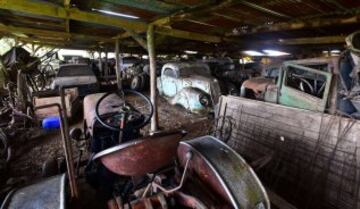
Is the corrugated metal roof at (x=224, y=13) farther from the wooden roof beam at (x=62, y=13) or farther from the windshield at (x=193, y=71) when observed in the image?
the windshield at (x=193, y=71)

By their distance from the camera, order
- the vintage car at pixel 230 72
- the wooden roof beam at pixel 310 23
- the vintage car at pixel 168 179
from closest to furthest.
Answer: the vintage car at pixel 168 179
the wooden roof beam at pixel 310 23
the vintage car at pixel 230 72

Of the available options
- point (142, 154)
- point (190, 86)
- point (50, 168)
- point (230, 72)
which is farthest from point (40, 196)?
point (230, 72)

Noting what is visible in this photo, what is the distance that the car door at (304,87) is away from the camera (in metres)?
3.20

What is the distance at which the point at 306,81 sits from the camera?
375 centimetres

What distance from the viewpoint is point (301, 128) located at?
9.98ft

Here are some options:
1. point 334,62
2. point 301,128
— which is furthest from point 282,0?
point 301,128

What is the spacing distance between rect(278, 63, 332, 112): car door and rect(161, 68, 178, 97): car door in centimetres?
453

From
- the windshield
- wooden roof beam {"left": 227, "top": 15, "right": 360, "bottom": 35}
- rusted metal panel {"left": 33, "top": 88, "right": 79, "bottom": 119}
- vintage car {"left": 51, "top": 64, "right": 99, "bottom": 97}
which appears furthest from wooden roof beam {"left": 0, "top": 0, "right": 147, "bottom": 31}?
vintage car {"left": 51, "top": 64, "right": 99, "bottom": 97}

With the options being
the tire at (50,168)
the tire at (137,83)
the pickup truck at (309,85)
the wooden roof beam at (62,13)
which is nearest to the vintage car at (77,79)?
the tire at (137,83)

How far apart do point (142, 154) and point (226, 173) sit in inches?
29.4

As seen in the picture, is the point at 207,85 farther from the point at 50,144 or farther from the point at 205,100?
the point at 50,144

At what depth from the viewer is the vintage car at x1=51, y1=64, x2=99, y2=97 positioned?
7984 mm

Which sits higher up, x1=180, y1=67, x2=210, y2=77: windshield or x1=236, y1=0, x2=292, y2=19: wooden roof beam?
x1=236, y1=0, x2=292, y2=19: wooden roof beam

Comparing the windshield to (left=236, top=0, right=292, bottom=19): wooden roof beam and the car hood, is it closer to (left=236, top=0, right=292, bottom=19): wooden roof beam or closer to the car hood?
the car hood
